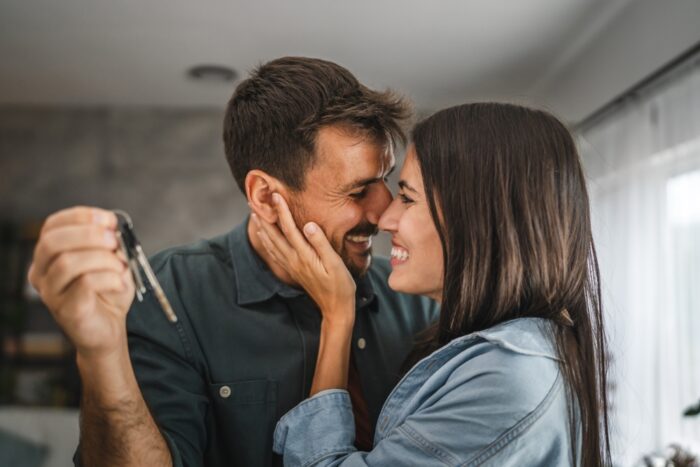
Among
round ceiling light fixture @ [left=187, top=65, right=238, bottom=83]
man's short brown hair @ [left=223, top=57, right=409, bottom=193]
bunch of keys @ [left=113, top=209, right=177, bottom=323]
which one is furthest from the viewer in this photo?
round ceiling light fixture @ [left=187, top=65, right=238, bottom=83]

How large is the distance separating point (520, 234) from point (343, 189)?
49 cm

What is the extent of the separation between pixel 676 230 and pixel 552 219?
2012 millimetres

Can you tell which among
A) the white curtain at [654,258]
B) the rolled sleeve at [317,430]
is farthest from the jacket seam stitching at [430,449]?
the white curtain at [654,258]

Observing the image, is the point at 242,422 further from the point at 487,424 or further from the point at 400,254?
the point at 487,424

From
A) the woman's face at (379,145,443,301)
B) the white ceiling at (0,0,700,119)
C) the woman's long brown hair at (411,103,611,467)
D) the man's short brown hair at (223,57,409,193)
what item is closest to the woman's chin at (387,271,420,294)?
the woman's face at (379,145,443,301)

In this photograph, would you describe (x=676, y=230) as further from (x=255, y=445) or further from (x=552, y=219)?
(x=255, y=445)

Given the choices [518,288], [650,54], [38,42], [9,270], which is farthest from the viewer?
[9,270]

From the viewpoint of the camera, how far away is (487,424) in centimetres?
96

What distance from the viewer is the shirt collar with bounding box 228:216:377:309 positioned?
1430 millimetres

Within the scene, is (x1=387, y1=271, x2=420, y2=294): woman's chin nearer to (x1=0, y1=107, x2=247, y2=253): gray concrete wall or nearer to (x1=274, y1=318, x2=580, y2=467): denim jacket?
(x1=274, y1=318, x2=580, y2=467): denim jacket

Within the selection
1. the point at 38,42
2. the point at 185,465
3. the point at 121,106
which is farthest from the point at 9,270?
the point at 185,465

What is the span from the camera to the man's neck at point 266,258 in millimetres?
1491

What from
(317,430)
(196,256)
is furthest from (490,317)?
(196,256)

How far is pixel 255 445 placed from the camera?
1340mm
